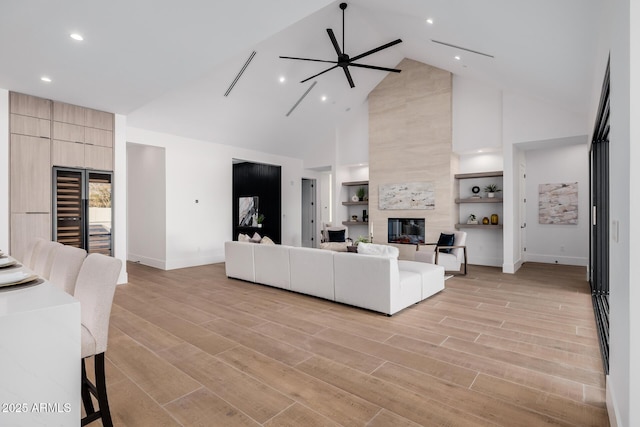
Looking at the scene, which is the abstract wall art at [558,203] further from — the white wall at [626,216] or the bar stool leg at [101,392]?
the bar stool leg at [101,392]

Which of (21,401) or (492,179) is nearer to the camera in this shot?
(21,401)

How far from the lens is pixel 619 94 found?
5.52 feet

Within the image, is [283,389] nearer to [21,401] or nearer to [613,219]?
[21,401]

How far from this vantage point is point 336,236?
7.89 metres

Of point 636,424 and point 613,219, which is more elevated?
point 613,219

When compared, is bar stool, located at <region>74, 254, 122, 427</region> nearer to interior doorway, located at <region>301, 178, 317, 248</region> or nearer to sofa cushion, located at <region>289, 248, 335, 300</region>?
sofa cushion, located at <region>289, 248, 335, 300</region>

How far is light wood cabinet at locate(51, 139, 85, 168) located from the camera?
4.90 meters

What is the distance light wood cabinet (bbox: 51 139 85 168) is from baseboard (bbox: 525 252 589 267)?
8.96 m

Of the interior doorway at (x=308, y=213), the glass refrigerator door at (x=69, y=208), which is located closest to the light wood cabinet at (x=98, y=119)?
the glass refrigerator door at (x=69, y=208)

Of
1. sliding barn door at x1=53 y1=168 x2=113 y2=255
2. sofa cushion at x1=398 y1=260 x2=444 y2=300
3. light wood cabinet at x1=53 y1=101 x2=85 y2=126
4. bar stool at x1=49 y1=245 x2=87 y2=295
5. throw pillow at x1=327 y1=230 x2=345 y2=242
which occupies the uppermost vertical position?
light wood cabinet at x1=53 y1=101 x2=85 y2=126

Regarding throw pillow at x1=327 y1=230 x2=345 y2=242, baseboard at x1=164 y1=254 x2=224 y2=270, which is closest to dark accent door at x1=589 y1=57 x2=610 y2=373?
throw pillow at x1=327 y1=230 x2=345 y2=242

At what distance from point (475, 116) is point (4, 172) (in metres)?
8.09

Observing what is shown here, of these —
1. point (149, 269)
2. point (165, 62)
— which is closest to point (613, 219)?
point (165, 62)

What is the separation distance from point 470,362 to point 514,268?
15.1 ft
